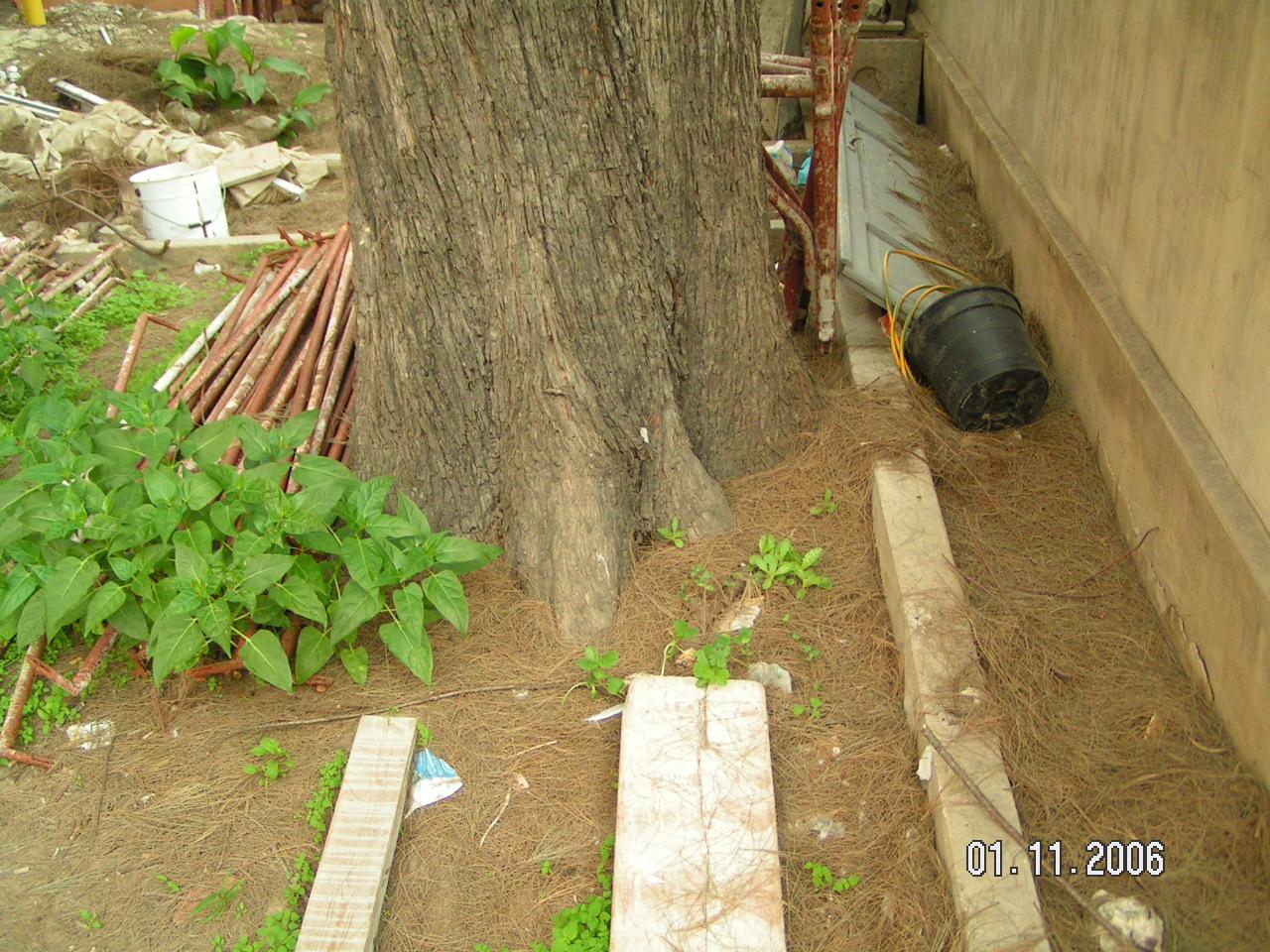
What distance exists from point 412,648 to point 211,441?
41.9 inches

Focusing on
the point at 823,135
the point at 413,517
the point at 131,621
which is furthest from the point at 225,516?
the point at 823,135

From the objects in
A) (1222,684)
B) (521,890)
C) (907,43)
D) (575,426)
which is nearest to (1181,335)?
(1222,684)

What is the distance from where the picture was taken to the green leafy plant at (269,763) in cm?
329

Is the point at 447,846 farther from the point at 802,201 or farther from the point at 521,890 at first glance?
the point at 802,201

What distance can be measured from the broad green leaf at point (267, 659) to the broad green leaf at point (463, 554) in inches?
22.6

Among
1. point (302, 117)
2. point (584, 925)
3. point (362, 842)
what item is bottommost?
point (584, 925)

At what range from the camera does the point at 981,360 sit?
4.40m

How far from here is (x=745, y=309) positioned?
403 cm

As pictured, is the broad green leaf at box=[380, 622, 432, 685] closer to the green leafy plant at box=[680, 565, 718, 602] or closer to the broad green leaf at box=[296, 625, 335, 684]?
the broad green leaf at box=[296, 625, 335, 684]

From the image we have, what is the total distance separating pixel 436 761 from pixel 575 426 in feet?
4.00

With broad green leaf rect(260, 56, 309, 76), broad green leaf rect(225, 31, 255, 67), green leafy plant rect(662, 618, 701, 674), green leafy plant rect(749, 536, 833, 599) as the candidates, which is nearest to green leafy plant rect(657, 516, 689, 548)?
green leafy plant rect(749, 536, 833, 599)

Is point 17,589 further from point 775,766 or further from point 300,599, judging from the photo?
point 775,766

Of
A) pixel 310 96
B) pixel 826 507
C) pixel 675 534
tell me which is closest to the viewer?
pixel 675 534

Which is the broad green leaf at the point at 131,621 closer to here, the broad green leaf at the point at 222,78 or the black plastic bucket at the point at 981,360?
the black plastic bucket at the point at 981,360
